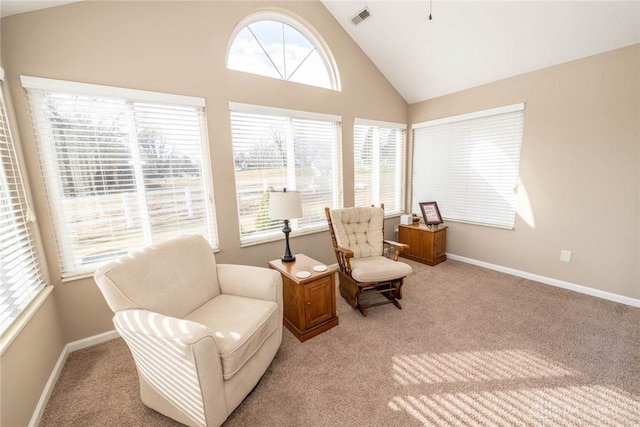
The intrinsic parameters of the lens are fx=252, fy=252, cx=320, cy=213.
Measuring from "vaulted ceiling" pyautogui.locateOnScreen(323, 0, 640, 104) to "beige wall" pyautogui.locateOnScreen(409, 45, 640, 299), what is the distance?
19 cm

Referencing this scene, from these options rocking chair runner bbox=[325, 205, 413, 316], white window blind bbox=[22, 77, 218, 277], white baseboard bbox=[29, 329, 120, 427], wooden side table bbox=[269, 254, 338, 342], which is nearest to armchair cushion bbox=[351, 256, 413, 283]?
rocking chair runner bbox=[325, 205, 413, 316]

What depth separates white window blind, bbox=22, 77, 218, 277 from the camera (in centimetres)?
190

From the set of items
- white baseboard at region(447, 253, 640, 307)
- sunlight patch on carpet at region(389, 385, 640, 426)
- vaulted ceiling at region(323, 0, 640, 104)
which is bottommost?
sunlight patch on carpet at region(389, 385, 640, 426)

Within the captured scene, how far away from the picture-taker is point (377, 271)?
246 cm

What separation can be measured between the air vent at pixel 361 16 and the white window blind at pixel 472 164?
A: 173 centimetres

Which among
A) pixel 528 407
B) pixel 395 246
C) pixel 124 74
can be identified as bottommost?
pixel 528 407

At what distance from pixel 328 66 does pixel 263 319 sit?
3.14 meters

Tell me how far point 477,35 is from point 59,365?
189 inches

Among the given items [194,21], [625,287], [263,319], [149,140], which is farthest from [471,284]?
[194,21]

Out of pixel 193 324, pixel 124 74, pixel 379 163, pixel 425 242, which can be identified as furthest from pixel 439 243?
pixel 124 74

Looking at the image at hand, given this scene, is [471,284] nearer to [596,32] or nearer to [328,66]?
[596,32]

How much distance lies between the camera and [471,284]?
3070 millimetres

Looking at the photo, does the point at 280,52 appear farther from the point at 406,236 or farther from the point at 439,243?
the point at 439,243

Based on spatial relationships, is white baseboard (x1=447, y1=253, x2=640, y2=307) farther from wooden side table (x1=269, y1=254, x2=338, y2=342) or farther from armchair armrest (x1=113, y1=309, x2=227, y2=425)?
armchair armrest (x1=113, y1=309, x2=227, y2=425)
